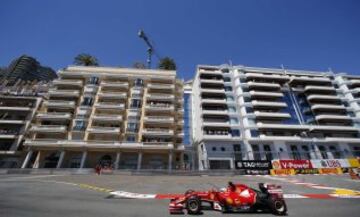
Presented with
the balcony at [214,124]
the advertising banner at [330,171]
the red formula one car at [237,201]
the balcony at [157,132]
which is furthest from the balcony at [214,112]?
the red formula one car at [237,201]

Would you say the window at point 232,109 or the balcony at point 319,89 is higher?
the balcony at point 319,89

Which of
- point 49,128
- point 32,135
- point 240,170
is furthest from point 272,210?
point 32,135

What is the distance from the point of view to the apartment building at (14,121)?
135ft

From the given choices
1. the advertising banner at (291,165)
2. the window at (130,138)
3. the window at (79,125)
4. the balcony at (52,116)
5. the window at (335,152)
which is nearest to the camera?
the advertising banner at (291,165)

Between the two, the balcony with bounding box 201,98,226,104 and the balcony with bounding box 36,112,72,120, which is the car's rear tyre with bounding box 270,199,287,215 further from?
the balcony with bounding box 36,112,72,120

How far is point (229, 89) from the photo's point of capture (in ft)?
176

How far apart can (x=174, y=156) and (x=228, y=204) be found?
33368 mm

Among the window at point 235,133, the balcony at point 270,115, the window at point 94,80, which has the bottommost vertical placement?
the window at point 235,133

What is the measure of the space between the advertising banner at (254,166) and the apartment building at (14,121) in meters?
43.0

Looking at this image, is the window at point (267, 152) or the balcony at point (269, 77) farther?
the balcony at point (269, 77)

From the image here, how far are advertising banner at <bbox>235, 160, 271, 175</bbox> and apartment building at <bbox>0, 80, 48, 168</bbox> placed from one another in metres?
43.0

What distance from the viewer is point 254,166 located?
32.7 meters

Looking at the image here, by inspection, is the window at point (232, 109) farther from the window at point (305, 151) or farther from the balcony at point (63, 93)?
the balcony at point (63, 93)

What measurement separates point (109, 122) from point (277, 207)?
39.7 metres
